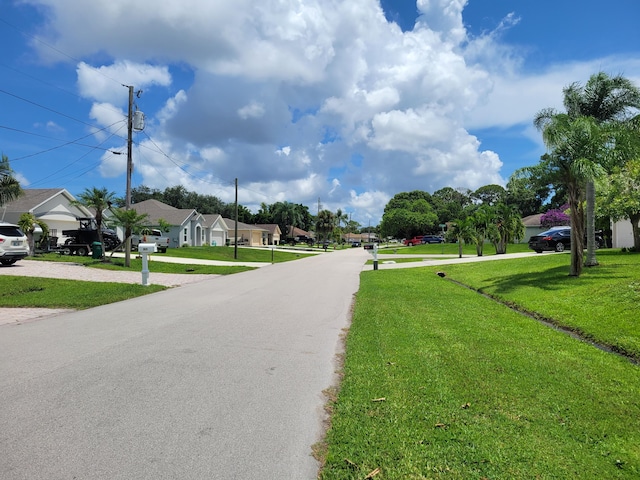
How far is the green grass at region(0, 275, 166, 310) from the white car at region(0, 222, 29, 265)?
4.73 m

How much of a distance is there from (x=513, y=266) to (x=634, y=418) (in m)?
17.6

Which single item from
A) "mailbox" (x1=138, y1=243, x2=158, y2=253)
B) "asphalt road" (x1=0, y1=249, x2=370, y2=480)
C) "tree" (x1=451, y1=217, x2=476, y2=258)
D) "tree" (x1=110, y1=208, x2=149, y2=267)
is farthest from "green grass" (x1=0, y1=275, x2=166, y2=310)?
"tree" (x1=451, y1=217, x2=476, y2=258)

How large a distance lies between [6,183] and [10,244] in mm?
6831

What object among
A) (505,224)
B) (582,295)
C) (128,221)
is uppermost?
(505,224)

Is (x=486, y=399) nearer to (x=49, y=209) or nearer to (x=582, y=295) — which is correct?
(x=582, y=295)

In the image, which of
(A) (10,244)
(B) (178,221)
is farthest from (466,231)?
(A) (10,244)

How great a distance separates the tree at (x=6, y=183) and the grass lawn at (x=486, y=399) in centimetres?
2457

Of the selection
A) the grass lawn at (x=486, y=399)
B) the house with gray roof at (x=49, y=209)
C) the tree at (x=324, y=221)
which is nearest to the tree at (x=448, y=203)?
the tree at (x=324, y=221)

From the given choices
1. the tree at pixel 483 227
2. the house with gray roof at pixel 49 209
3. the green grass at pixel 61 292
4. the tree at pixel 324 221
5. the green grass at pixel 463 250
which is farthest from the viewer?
the tree at pixel 324 221

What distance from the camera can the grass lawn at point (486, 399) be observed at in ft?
10.9

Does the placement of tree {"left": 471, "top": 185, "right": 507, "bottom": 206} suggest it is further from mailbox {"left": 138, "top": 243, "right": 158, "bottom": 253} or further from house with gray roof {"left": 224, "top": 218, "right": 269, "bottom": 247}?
mailbox {"left": 138, "top": 243, "right": 158, "bottom": 253}

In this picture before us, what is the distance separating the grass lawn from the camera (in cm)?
331

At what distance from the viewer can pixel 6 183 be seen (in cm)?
2461

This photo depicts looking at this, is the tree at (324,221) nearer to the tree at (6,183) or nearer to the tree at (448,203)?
the tree at (448,203)
